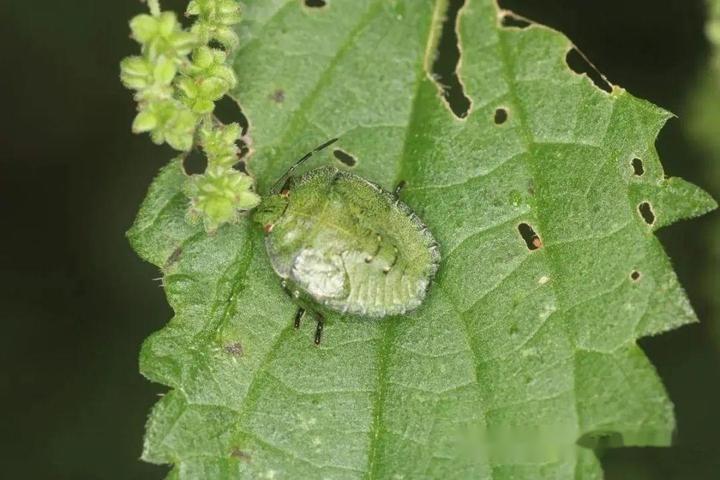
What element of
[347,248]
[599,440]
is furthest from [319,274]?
[599,440]

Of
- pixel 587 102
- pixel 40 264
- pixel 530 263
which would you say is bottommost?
pixel 40 264

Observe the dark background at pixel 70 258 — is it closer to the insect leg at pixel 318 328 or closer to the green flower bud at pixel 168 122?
the green flower bud at pixel 168 122

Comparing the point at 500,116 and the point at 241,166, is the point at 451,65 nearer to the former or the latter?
the point at 500,116

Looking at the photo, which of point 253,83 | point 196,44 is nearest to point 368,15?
point 253,83

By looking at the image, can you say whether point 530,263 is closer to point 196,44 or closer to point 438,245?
point 438,245

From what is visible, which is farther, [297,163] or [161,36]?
[297,163]

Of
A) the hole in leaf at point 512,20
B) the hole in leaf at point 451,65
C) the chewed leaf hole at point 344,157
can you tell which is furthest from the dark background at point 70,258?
the hole in leaf at point 512,20
